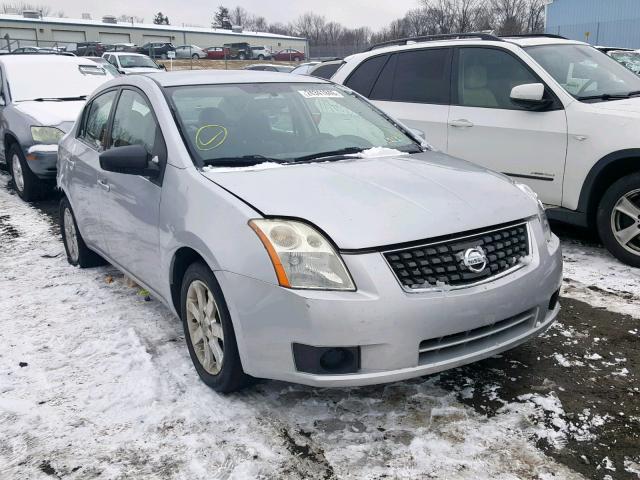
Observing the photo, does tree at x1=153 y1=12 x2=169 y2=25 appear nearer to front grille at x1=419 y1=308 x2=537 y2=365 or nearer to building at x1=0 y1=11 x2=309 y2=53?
building at x1=0 y1=11 x2=309 y2=53

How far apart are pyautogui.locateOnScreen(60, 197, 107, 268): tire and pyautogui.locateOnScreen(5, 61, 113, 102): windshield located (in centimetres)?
350

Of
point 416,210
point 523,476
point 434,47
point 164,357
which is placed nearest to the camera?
point 523,476

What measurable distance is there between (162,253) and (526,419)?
80.2 inches

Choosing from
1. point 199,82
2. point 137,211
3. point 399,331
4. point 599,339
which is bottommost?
point 599,339

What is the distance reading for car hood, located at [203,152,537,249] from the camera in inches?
107

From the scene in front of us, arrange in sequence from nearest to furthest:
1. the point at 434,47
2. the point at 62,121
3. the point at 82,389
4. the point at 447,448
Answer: the point at 447,448
the point at 82,389
the point at 434,47
the point at 62,121

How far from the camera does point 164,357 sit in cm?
354

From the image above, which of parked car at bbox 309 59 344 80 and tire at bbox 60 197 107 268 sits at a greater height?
parked car at bbox 309 59 344 80

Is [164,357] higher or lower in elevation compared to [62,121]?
lower

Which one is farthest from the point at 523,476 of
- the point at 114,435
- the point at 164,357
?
the point at 164,357

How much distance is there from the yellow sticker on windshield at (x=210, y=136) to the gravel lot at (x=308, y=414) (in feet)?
3.92

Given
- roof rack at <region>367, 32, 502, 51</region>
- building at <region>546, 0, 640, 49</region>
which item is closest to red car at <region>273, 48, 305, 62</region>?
building at <region>546, 0, 640, 49</region>

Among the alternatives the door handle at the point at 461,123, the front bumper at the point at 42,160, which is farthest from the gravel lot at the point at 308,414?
the front bumper at the point at 42,160

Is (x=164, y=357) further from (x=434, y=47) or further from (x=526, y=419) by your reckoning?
(x=434, y=47)
